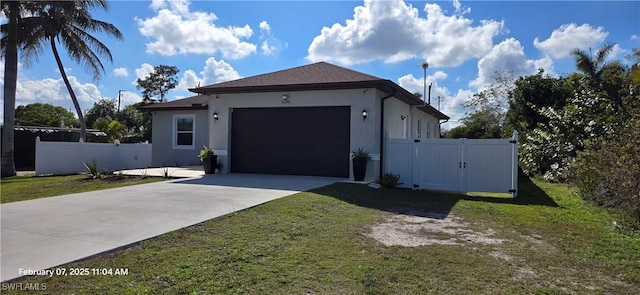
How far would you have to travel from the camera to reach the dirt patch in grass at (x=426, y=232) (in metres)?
5.11

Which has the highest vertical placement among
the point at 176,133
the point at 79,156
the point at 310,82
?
the point at 310,82

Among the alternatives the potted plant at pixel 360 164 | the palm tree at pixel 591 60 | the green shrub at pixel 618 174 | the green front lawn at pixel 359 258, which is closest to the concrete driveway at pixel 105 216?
the green front lawn at pixel 359 258

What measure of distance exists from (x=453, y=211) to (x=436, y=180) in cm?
326

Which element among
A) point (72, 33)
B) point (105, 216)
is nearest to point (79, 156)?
point (72, 33)

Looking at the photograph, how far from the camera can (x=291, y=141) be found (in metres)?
13.0

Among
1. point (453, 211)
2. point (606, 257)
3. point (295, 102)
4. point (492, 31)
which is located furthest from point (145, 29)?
point (606, 257)

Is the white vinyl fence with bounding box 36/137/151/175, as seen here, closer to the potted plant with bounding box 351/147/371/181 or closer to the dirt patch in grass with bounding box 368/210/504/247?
the potted plant with bounding box 351/147/371/181

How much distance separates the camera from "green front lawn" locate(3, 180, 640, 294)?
3479 mm

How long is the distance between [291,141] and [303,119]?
88 centimetres

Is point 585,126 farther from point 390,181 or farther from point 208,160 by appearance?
point 208,160

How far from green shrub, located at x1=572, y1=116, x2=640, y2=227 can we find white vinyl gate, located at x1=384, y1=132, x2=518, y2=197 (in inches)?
65.0

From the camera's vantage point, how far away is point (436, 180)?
10.6 meters

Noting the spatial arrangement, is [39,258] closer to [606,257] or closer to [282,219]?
[282,219]

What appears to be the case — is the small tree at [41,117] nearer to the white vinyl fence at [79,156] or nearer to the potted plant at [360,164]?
the white vinyl fence at [79,156]
